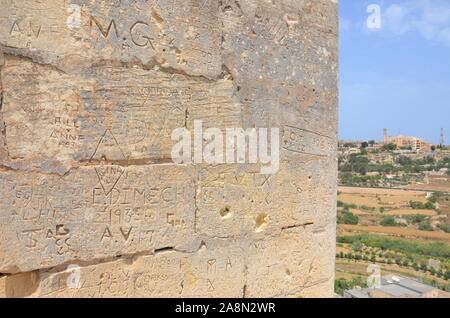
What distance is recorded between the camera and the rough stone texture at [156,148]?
1731mm

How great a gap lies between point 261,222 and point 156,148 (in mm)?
767

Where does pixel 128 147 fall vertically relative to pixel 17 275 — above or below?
above

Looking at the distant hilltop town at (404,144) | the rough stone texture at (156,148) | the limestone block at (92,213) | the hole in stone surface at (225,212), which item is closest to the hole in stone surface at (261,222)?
the rough stone texture at (156,148)

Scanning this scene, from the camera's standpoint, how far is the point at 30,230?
1731 mm

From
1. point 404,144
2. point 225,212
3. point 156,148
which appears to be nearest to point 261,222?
point 225,212

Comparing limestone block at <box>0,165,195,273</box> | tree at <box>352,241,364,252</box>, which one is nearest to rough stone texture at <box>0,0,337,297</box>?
limestone block at <box>0,165,195,273</box>

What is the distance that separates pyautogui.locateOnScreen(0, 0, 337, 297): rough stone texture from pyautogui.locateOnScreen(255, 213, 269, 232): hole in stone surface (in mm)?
24

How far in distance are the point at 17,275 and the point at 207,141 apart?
1068 mm

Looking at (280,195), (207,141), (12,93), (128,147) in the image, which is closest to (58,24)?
(12,93)

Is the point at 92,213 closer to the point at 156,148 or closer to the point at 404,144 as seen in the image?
the point at 156,148

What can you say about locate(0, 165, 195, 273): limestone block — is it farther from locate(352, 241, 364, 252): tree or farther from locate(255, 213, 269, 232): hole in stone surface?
locate(352, 241, 364, 252): tree

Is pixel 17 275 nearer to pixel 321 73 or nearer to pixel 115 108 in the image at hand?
pixel 115 108

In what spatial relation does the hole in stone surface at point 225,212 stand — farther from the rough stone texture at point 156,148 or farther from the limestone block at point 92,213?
the limestone block at point 92,213

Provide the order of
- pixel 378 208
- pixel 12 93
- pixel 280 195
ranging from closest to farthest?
pixel 12 93
pixel 280 195
pixel 378 208
